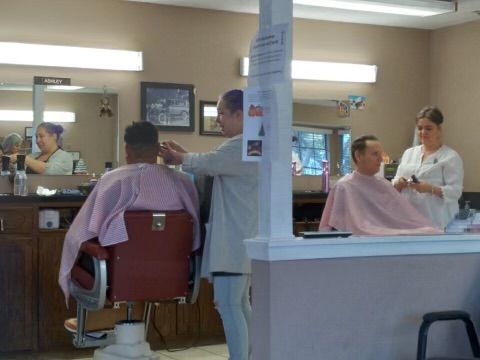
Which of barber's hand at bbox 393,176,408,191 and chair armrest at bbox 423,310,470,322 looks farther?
barber's hand at bbox 393,176,408,191

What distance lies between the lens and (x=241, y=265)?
3262 mm

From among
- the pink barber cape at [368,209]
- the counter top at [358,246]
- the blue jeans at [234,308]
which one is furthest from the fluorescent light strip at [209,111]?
the counter top at [358,246]

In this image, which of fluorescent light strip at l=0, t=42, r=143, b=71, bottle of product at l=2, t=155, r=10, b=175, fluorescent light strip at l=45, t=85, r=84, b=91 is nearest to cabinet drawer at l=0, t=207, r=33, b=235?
bottle of product at l=2, t=155, r=10, b=175

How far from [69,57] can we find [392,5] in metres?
2.22

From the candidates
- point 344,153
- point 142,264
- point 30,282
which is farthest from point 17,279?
point 344,153

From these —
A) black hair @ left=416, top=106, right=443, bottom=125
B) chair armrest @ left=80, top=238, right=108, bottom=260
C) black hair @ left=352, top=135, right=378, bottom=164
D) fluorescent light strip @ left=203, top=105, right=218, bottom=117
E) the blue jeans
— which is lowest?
the blue jeans

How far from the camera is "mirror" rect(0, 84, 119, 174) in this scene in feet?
17.0

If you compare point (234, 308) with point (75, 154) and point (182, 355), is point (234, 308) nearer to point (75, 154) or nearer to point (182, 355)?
point (182, 355)

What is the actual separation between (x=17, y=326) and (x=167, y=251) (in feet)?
5.43

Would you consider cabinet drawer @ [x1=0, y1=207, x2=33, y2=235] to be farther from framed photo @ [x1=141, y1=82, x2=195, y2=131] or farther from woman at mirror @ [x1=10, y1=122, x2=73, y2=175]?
framed photo @ [x1=141, y1=82, x2=195, y2=131]

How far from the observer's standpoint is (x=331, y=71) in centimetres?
613

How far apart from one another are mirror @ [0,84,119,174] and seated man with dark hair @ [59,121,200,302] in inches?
67.9

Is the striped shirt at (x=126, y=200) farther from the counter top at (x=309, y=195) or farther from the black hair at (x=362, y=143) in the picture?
the counter top at (x=309, y=195)

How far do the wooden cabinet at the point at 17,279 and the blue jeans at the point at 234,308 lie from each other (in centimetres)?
171
